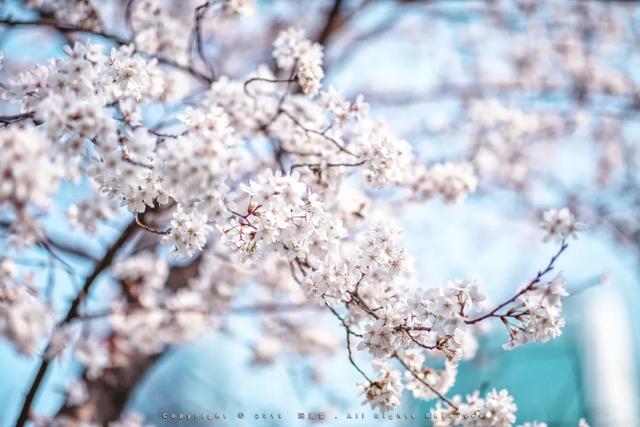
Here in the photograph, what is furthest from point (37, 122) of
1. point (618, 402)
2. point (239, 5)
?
point (618, 402)

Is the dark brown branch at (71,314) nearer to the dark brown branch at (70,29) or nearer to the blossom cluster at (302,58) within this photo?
the dark brown branch at (70,29)

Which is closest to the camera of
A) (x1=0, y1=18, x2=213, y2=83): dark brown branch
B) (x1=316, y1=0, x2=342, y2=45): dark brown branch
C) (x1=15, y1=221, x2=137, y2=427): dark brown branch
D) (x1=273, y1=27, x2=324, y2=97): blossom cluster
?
(x1=273, y1=27, x2=324, y2=97): blossom cluster

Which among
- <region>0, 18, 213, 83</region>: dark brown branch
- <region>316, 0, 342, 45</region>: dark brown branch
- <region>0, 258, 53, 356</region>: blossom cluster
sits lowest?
<region>0, 258, 53, 356</region>: blossom cluster

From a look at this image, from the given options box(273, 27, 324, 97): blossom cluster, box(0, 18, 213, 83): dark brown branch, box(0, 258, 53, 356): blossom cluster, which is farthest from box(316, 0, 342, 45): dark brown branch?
box(0, 258, 53, 356): blossom cluster

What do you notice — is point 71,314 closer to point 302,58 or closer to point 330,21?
point 302,58

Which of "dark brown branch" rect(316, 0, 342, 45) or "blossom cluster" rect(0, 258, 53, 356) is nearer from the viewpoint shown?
"blossom cluster" rect(0, 258, 53, 356)

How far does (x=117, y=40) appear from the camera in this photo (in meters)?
2.88

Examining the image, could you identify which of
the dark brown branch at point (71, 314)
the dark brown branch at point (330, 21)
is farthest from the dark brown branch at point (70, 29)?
the dark brown branch at point (330, 21)

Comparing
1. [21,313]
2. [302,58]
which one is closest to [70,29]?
[302,58]

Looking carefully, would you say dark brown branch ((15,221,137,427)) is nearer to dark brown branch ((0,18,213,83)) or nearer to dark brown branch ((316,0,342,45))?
dark brown branch ((0,18,213,83))

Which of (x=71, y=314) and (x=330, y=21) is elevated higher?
(x=330, y=21)

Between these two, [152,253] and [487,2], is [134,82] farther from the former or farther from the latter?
[487,2]

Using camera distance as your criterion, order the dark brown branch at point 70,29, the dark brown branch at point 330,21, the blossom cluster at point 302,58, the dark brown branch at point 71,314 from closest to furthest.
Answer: the blossom cluster at point 302,58, the dark brown branch at point 70,29, the dark brown branch at point 71,314, the dark brown branch at point 330,21

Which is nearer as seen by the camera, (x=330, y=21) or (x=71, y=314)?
(x=71, y=314)
